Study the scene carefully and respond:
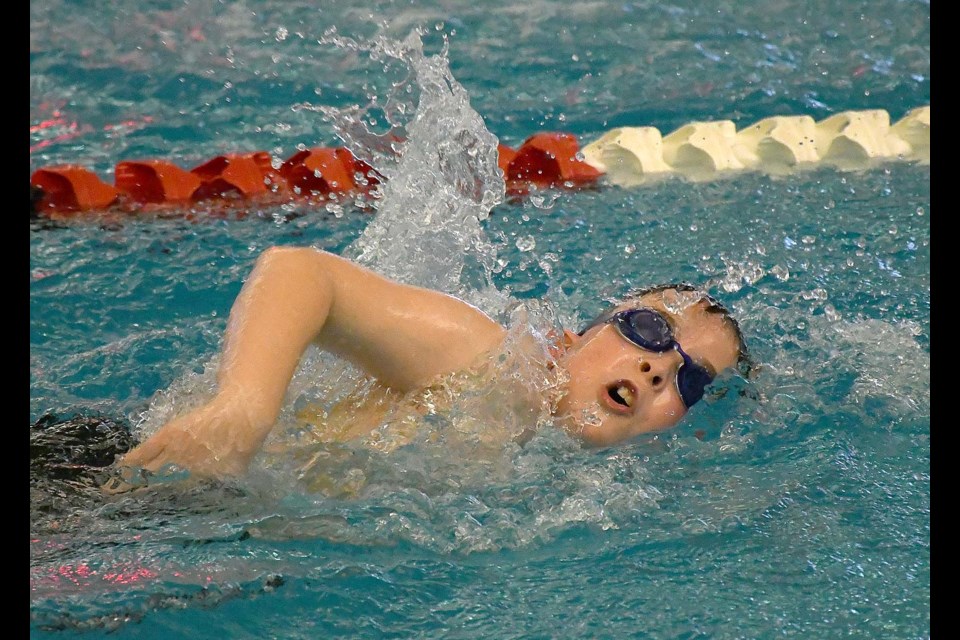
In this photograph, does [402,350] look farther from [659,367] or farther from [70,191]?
[70,191]

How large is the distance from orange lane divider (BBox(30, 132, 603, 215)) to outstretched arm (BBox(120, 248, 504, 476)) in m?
1.50

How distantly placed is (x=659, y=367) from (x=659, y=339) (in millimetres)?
53

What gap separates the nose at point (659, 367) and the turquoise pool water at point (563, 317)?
0.17m

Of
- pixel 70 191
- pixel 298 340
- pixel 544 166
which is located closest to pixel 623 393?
pixel 298 340

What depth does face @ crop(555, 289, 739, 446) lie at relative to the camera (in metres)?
1.93

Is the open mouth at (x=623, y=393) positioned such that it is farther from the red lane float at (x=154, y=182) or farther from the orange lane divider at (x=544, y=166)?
the red lane float at (x=154, y=182)

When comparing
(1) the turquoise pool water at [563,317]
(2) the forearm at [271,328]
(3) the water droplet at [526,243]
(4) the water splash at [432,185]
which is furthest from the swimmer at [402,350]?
(3) the water droplet at [526,243]

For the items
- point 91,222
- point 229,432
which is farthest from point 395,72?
point 229,432

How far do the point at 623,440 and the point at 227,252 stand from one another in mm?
1568

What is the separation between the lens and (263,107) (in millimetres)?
4203

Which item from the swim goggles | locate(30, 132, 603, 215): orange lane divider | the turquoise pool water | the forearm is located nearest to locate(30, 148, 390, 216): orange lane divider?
locate(30, 132, 603, 215): orange lane divider

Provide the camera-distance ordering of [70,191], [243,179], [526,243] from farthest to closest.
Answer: [243,179] < [70,191] < [526,243]

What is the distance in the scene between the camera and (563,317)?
8.81ft
